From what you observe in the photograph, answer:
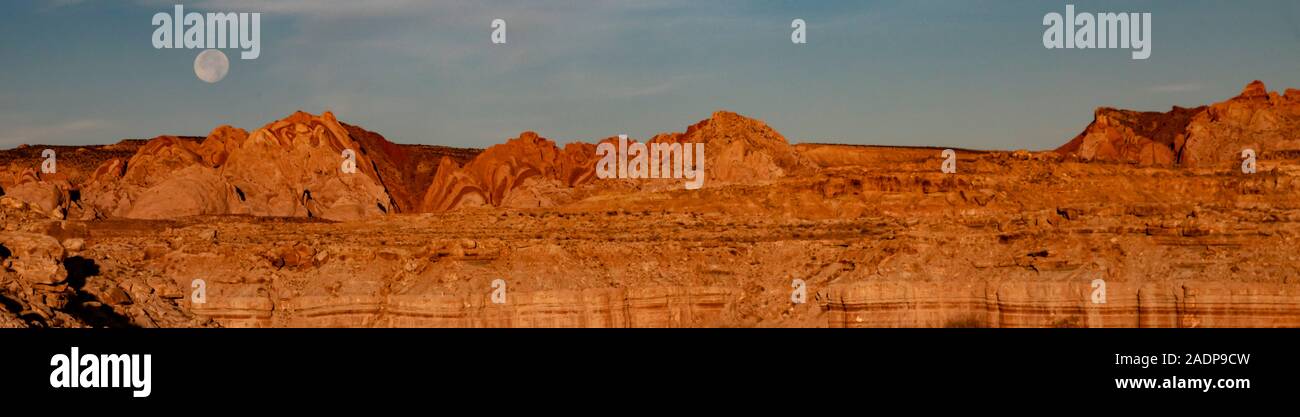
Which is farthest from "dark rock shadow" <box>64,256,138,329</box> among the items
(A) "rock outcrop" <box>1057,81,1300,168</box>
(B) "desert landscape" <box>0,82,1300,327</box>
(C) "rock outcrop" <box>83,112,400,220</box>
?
(A) "rock outcrop" <box>1057,81,1300,168</box>

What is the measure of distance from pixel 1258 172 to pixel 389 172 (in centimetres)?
5002

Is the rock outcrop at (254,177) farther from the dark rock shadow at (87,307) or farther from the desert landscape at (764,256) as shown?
the dark rock shadow at (87,307)

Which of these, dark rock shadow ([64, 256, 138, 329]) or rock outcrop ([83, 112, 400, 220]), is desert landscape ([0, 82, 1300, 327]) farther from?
rock outcrop ([83, 112, 400, 220])

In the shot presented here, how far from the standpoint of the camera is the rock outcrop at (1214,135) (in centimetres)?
10262

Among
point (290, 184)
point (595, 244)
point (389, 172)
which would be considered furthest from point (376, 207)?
point (595, 244)

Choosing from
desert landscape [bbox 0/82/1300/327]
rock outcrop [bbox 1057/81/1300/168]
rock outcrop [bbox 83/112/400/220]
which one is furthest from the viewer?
rock outcrop [bbox 1057/81/1300/168]

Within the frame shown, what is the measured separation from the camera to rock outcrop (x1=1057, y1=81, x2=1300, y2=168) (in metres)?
103

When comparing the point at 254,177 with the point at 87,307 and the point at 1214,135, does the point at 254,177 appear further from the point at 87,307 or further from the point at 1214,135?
the point at 1214,135

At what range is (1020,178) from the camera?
242 ft

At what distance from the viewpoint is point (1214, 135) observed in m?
106

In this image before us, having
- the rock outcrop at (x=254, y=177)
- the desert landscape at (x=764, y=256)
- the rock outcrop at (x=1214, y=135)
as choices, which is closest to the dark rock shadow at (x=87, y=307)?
the desert landscape at (x=764, y=256)

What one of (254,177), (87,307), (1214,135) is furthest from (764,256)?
(1214,135)
